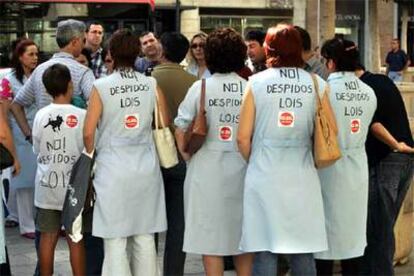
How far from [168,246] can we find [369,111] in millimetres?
1739

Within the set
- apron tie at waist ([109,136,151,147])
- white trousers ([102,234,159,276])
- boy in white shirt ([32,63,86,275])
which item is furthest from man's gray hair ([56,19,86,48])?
white trousers ([102,234,159,276])

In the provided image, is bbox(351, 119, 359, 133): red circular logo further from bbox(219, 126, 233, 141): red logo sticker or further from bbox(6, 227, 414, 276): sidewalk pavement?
bbox(6, 227, 414, 276): sidewalk pavement

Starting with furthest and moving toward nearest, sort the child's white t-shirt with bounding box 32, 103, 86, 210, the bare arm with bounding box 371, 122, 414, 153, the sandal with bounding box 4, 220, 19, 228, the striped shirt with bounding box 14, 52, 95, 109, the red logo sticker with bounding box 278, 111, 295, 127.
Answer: the sandal with bounding box 4, 220, 19, 228 < the striped shirt with bounding box 14, 52, 95, 109 < the child's white t-shirt with bounding box 32, 103, 86, 210 < the bare arm with bounding box 371, 122, 414, 153 < the red logo sticker with bounding box 278, 111, 295, 127

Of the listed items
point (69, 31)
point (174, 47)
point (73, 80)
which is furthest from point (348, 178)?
point (69, 31)

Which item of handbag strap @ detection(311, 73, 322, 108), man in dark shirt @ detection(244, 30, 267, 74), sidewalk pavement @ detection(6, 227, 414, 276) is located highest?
man in dark shirt @ detection(244, 30, 267, 74)

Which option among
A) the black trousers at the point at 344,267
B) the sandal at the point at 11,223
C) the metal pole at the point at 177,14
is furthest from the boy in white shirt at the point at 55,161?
the metal pole at the point at 177,14

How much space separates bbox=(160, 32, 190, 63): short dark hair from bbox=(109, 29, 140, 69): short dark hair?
0.66 metres

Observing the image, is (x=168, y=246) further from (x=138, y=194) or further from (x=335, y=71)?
(x=335, y=71)

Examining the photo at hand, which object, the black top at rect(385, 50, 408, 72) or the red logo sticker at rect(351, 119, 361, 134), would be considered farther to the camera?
the black top at rect(385, 50, 408, 72)

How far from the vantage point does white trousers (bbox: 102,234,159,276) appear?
4992 mm

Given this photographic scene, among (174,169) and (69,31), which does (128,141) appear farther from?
(69,31)

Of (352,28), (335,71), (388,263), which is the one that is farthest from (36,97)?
(352,28)

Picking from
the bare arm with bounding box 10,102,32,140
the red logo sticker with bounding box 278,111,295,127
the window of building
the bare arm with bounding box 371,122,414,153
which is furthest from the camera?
the window of building

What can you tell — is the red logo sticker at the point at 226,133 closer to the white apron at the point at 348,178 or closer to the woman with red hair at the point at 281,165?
the woman with red hair at the point at 281,165
